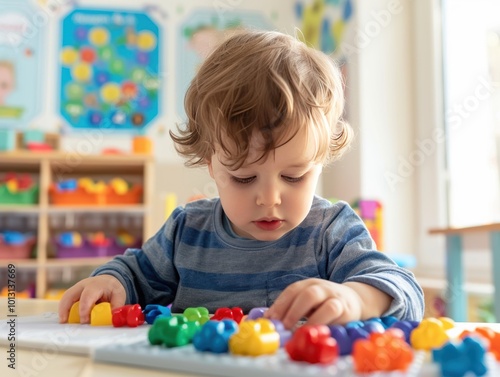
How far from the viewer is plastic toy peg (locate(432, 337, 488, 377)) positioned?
1.09 feet

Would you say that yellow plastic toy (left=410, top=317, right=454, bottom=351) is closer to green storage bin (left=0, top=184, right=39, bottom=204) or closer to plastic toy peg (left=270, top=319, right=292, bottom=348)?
plastic toy peg (left=270, top=319, right=292, bottom=348)

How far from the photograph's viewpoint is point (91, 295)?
0.72m

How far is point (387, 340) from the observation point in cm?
36

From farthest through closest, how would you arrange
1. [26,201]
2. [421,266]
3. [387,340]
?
[26,201] < [421,266] < [387,340]

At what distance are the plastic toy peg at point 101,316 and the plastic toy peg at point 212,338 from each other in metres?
0.23

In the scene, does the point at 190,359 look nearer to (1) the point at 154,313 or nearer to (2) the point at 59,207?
(1) the point at 154,313

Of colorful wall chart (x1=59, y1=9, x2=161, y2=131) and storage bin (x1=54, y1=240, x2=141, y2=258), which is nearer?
storage bin (x1=54, y1=240, x2=141, y2=258)

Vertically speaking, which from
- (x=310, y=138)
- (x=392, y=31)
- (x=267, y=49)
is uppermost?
(x=392, y=31)

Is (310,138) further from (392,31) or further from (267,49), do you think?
(392,31)

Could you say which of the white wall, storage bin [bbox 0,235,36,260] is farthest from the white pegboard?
storage bin [bbox 0,235,36,260]

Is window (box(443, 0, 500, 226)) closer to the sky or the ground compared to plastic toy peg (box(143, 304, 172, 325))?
closer to the sky

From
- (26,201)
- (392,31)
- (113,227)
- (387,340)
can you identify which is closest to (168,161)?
(113,227)

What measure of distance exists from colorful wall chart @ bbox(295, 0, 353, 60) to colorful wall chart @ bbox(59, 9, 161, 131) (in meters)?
0.90

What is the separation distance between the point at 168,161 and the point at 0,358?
3.02 metres
